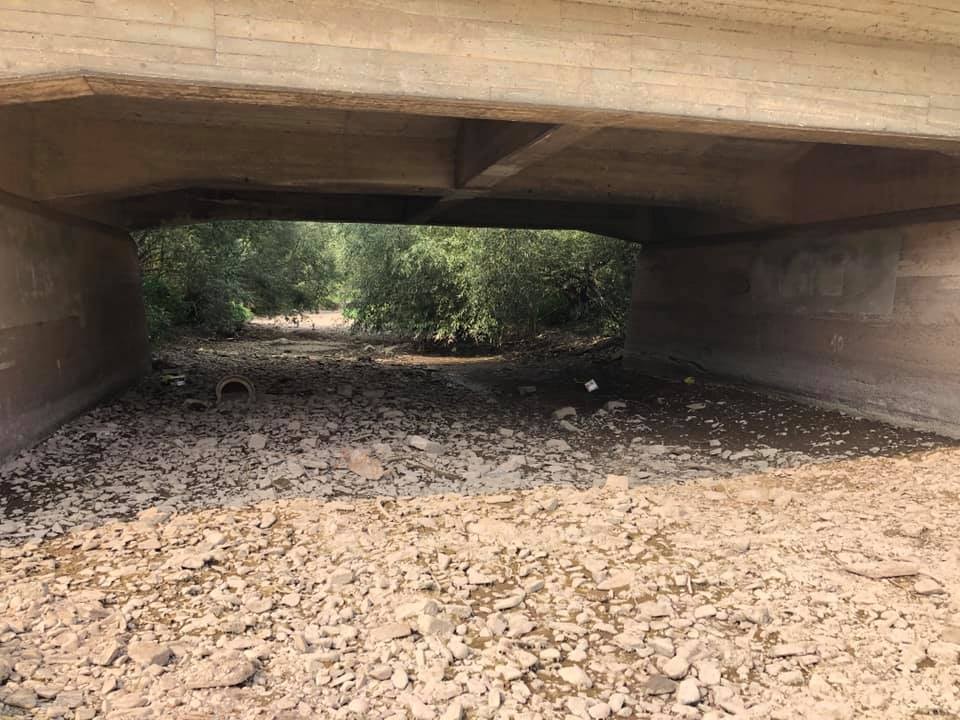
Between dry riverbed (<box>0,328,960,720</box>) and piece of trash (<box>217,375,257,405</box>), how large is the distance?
1058mm

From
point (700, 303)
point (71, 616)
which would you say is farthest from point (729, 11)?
point (700, 303)

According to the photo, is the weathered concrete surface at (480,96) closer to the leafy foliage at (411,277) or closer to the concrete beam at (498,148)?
the concrete beam at (498,148)

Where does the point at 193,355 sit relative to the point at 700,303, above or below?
below

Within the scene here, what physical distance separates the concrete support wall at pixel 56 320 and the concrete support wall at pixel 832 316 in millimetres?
9127

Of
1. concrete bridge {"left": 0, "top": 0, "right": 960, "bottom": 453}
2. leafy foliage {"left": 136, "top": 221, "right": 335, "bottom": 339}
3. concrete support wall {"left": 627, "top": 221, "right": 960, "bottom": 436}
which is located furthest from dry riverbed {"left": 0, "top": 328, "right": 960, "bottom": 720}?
leafy foliage {"left": 136, "top": 221, "right": 335, "bottom": 339}

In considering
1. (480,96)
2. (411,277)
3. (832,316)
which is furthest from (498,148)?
(411,277)

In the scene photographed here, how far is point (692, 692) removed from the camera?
3096 millimetres

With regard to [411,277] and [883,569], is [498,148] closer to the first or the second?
[883,569]

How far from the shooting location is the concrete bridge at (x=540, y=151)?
4.45 meters

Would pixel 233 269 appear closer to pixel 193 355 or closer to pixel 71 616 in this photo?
pixel 193 355

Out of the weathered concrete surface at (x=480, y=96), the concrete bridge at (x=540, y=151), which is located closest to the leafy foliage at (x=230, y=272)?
the concrete bridge at (x=540, y=151)

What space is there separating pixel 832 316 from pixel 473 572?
6735 mm

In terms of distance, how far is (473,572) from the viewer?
14.1 ft

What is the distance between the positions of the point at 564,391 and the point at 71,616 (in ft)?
29.2
